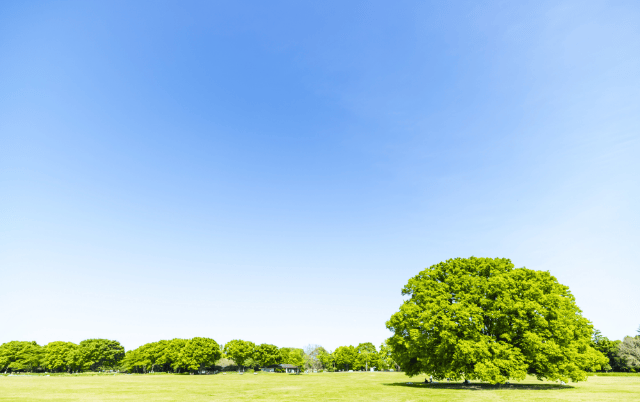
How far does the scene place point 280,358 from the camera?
6924 inches

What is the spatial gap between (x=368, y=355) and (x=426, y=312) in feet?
463

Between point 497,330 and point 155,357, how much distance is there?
14685 cm

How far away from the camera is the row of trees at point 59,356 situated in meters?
144

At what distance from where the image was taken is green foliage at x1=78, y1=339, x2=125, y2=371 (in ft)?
478

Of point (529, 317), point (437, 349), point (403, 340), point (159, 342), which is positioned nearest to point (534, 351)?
point (529, 317)

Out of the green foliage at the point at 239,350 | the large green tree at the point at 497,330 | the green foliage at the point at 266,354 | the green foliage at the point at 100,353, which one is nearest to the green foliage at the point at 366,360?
the green foliage at the point at 266,354

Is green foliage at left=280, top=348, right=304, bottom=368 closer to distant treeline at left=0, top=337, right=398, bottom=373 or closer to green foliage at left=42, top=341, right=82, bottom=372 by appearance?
distant treeline at left=0, top=337, right=398, bottom=373

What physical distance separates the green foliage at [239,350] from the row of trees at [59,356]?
165ft

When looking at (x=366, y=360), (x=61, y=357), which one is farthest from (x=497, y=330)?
(x=61, y=357)

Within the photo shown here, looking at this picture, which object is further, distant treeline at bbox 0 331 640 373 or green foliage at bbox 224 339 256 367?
green foliage at bbox 224 339 256 367

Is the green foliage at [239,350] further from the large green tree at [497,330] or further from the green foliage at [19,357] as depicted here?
the large green tree at [497,330]

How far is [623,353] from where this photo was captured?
92750mm

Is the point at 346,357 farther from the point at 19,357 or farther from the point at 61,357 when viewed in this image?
the point at 19,357

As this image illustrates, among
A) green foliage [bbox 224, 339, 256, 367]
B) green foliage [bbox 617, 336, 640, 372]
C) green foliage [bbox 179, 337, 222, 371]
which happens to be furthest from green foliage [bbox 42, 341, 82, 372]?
green foliage [bbox 617, 336, 640, 372]
